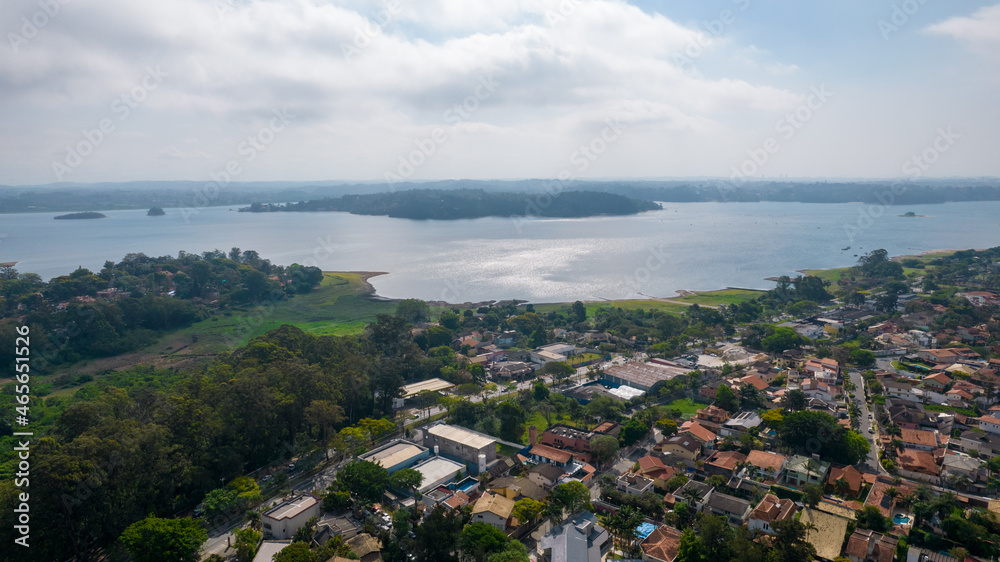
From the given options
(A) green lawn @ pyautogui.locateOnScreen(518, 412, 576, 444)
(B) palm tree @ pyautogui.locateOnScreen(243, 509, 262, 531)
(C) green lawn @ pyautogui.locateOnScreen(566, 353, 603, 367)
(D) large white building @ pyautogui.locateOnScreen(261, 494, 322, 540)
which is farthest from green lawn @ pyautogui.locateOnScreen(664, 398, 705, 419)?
(B) palm tree @ pyautogui.locateOnScreen(243, 509, 262, 531)

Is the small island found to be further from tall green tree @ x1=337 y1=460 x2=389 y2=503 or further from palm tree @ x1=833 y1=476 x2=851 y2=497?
palm tree @ x1=833 y1=476 x2=851 y2=497

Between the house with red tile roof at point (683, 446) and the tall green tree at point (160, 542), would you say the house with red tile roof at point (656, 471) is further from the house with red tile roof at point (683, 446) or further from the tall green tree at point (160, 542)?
the tall green tree at point (160, 542)

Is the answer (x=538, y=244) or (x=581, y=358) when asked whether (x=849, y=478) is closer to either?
(x=581, y=358)

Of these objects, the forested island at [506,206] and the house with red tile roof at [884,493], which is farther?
the forested island at [506,206]

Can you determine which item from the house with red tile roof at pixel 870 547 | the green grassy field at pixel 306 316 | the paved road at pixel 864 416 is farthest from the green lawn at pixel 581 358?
the house with red tile roof at pixel 870 547

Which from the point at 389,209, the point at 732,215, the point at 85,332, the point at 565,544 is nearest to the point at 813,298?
the point at 565,544

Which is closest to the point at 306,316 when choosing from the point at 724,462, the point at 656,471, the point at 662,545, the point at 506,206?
the point at 656,471
